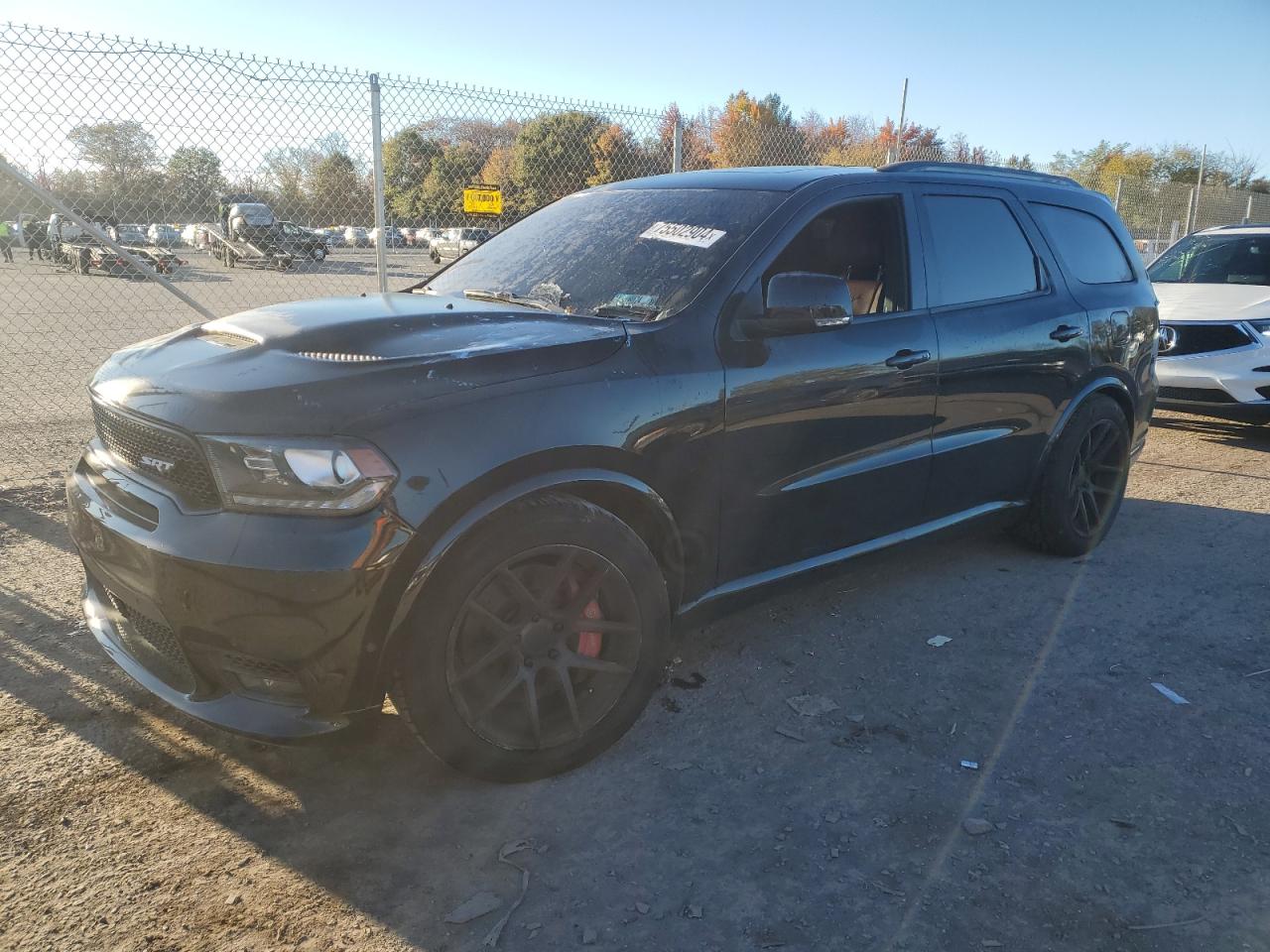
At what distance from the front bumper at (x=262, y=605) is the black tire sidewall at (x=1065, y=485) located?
344 centimetres

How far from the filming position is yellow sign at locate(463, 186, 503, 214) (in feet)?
24.6

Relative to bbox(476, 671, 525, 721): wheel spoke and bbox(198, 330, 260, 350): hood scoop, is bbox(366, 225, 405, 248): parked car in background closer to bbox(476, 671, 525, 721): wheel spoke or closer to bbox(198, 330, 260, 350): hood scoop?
bbox(198, 330, 260, 350): hood scoop

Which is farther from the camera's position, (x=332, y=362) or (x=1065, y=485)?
(x=1065, y=485)

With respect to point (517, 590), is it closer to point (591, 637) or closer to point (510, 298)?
point (591, 637)

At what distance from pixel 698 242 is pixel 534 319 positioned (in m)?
0.73

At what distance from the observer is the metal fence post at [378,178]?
611cm

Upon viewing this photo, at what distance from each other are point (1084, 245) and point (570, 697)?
3.67 m

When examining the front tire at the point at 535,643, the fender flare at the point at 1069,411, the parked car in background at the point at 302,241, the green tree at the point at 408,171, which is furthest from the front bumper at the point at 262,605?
the green tree at the point at 408,171

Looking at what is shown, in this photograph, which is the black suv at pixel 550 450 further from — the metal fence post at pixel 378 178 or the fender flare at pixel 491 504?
the metal fence post at pixel 378 178

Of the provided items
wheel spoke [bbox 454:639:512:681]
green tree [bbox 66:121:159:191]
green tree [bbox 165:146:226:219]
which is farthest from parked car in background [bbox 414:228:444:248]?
wheel spoke [bbox 454:639:512:681]

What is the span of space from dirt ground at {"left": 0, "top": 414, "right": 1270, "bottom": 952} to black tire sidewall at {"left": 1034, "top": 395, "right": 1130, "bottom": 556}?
78cm

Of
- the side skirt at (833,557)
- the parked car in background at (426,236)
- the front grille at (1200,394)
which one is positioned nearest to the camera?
the side skirt at (833,557)

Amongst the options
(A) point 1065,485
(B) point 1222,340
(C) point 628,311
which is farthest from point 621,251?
(B) point 1222,340

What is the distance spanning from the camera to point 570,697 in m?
2.75
